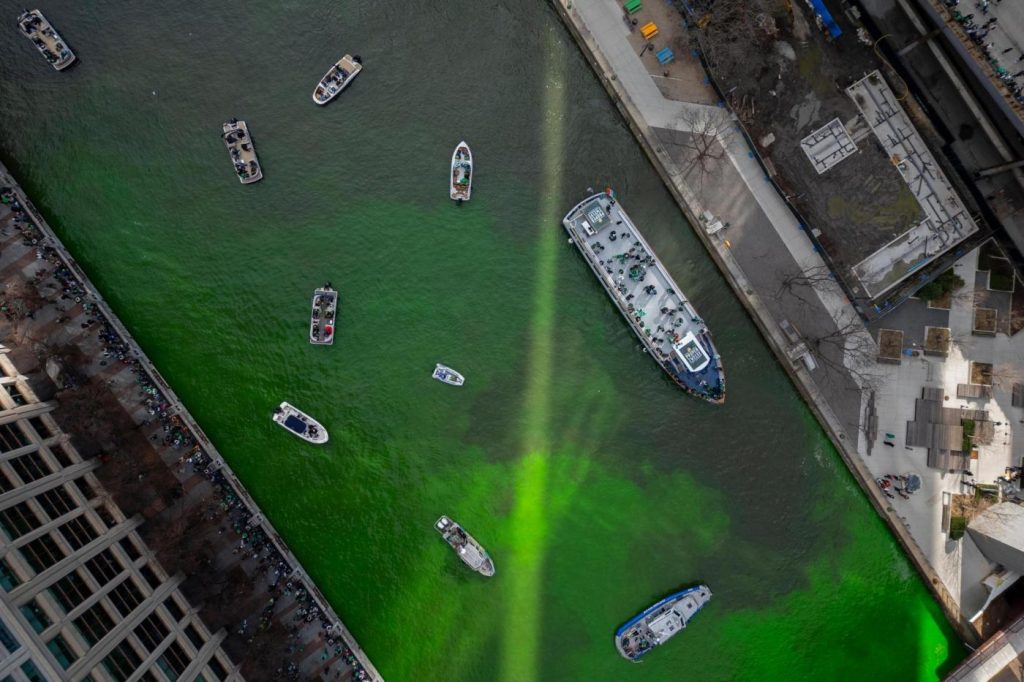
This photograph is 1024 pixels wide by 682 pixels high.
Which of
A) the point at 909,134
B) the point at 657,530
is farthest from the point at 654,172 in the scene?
the point at 657,530

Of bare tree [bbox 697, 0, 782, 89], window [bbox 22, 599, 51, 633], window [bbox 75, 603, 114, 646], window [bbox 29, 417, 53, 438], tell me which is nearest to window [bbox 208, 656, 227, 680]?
window [bbox 75, 603, 114, 646]

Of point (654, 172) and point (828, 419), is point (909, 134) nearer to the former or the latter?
point (654, 172)

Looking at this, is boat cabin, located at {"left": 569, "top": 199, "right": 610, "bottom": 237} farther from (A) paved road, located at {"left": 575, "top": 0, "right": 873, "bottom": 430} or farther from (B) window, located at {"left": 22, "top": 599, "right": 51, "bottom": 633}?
(B) window, located at {"left": 22, "top": 599, "right": 51, "bottom": 633}

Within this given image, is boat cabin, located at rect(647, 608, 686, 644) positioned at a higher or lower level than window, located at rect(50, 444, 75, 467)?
lower

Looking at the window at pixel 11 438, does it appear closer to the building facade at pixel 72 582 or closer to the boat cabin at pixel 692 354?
the building facade at pixel 72 582

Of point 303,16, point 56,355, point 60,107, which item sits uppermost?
point 60,107

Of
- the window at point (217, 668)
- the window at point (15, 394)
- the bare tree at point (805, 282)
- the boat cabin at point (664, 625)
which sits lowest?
the boat cabin at point (664, 625)

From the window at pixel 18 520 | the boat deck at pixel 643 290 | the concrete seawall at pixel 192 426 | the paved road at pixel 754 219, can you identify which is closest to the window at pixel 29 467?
the window at pixel 18 520
